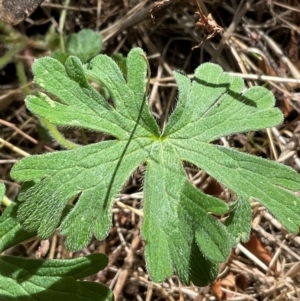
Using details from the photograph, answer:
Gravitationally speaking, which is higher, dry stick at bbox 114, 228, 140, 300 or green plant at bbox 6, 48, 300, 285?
green plant at bbox 6, 48, 300, 285

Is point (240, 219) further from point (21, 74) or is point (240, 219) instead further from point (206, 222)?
point (21, 74)

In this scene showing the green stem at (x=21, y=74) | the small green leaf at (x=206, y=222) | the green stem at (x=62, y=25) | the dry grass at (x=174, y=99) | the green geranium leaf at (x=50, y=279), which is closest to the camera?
the small green leaf at (x=206, y=222)

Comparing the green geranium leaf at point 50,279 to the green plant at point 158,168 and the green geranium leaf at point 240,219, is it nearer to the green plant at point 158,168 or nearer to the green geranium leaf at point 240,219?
the green plant at point 158,168

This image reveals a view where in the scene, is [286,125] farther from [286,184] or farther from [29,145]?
[29,145]

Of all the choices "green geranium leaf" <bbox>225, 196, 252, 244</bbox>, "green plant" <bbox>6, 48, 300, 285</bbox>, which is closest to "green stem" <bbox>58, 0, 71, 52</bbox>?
"green plant" <bbox>6, 48, 300, 285</bbox>

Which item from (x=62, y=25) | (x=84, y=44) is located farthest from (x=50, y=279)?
(x=62, y=25)

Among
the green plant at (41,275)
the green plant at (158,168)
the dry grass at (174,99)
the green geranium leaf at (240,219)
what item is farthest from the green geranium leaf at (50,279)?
the green geranium leaf at (240,219)

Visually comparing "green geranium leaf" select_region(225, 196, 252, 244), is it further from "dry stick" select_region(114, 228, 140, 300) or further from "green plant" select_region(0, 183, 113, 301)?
"dry stick" select_region(114, 228, 140, 300)
